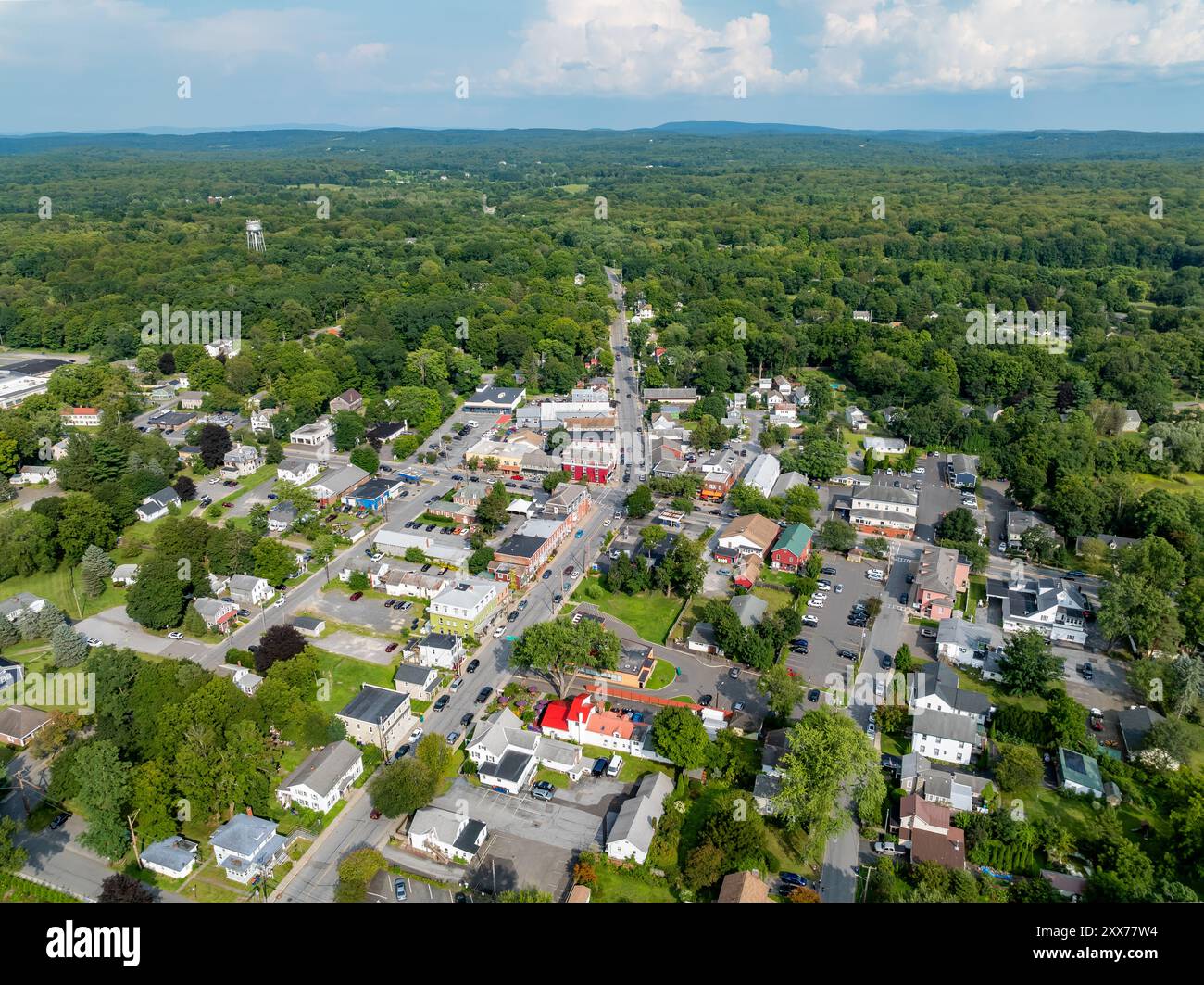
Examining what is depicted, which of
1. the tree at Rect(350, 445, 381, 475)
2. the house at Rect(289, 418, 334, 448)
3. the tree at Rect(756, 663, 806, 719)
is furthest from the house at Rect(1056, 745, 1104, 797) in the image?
the house at Rect(289, 418, 334, 448)

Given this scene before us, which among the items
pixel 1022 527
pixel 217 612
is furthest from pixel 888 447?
pixel 217 612

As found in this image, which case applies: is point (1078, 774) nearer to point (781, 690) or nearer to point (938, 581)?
point (781, 690)

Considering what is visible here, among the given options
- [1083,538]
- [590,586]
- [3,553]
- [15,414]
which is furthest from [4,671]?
[1083,538]

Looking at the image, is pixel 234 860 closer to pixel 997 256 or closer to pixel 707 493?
pixel 707 493

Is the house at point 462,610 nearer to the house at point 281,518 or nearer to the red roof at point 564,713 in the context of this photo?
the red roof at point 564,713

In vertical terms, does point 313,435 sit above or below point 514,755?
above
